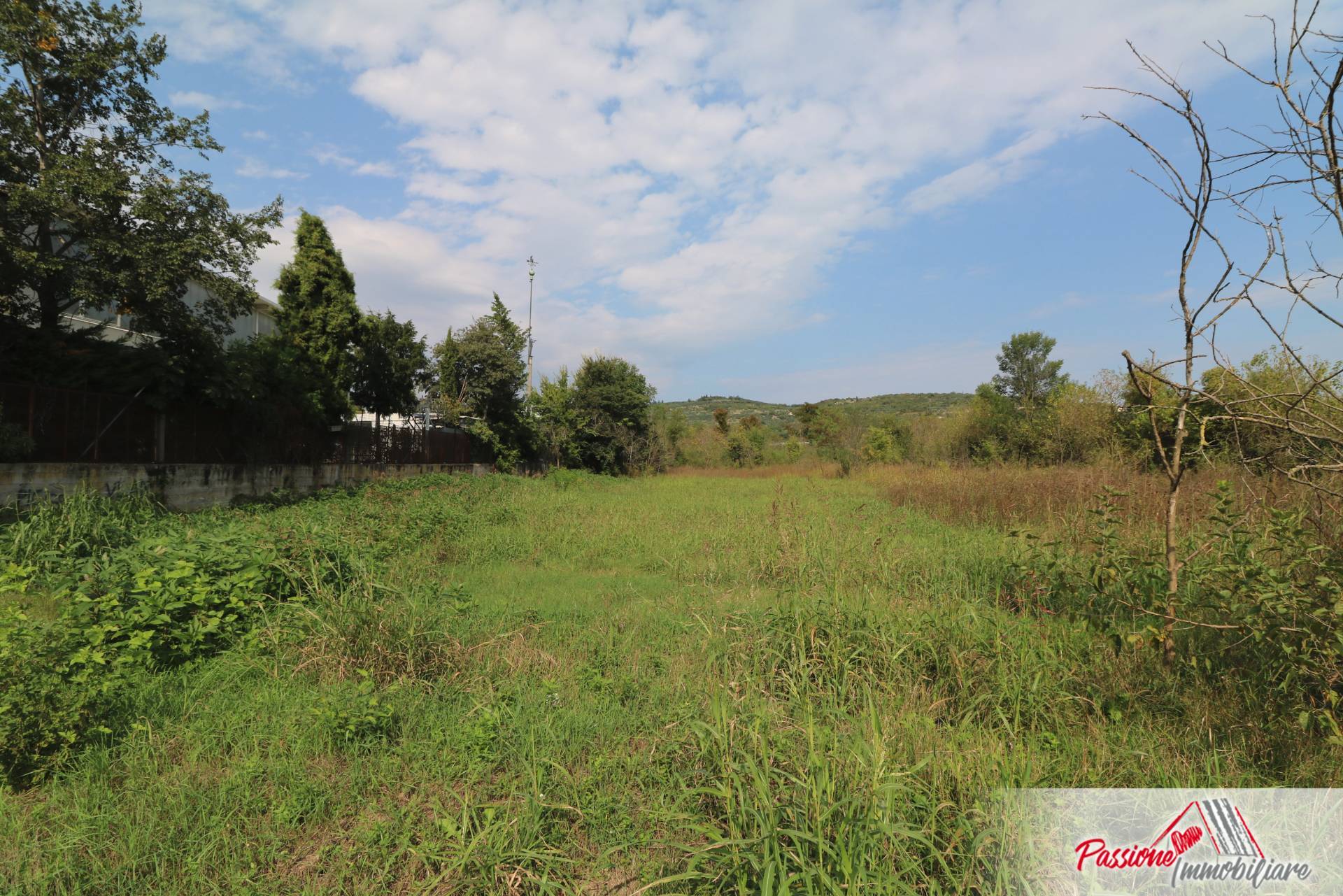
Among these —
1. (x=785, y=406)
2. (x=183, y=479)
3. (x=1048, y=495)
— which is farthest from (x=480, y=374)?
(x=785, y=406)

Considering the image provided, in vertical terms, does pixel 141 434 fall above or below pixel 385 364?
below

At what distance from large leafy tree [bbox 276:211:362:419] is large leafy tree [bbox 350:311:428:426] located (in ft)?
1.22

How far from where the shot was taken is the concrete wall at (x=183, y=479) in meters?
6.99

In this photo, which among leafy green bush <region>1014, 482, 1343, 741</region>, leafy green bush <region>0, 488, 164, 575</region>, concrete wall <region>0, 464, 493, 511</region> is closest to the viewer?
leafy green bush <region>1014, 482, 1343, 741</region>

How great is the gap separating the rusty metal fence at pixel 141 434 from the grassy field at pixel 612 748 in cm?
534

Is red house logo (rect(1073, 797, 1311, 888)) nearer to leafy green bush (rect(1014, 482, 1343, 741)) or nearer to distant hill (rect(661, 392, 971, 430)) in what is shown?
leafy green bush (rect(1014, 482, 1343, 741))

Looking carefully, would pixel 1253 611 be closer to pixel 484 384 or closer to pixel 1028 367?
pixel 484 384

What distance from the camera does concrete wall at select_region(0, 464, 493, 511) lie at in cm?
699

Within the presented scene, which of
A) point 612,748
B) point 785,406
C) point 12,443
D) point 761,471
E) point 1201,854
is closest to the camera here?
point 1201,854

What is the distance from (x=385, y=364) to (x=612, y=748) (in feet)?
59.0

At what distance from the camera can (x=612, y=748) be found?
2.68 metres

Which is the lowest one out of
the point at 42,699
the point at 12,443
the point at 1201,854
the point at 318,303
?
the point at 1201,854

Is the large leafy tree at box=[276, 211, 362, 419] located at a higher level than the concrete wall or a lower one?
higher

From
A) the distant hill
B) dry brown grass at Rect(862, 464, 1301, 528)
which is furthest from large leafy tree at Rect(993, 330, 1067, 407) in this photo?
dry brown grass at Rect(862, 464, 1301, 528)
